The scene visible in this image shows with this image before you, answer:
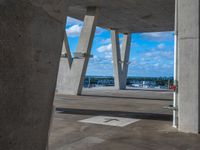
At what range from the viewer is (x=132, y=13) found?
22.0m

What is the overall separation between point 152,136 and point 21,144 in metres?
4.42

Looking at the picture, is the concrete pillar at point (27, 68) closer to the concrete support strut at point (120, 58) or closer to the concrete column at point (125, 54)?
the concrete support strut at point (120, 58)

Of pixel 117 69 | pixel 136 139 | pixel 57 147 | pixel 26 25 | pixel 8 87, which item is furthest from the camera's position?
pixel 117 69

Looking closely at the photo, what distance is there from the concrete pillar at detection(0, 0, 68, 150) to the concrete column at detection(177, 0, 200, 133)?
476 centimetres

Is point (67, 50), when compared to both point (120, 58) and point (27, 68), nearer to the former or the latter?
point (120, 58)

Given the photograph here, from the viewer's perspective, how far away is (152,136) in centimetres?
589

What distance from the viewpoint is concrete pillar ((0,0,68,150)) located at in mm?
1761

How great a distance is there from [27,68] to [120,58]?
29600 mm

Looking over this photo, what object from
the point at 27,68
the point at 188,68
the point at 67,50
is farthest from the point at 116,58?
the point at 27,68

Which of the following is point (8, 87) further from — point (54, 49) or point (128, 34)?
point (128, 34)

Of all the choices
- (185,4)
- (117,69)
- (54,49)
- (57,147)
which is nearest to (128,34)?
(117,69)

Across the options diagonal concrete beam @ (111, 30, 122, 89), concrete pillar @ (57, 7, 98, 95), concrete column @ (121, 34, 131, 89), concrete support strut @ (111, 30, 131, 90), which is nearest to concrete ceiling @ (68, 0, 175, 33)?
concrete pillar @ (57, 7, 98, 95)

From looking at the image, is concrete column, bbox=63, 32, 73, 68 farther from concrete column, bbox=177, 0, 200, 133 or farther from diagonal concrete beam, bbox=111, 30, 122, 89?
concrete column, bbox=177, 0, 200, 133

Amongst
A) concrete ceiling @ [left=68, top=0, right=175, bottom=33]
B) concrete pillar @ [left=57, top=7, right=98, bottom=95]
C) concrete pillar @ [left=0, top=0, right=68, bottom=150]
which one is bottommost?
concrete pillar @ [left=0, top=0, right=68, bottom=150]
